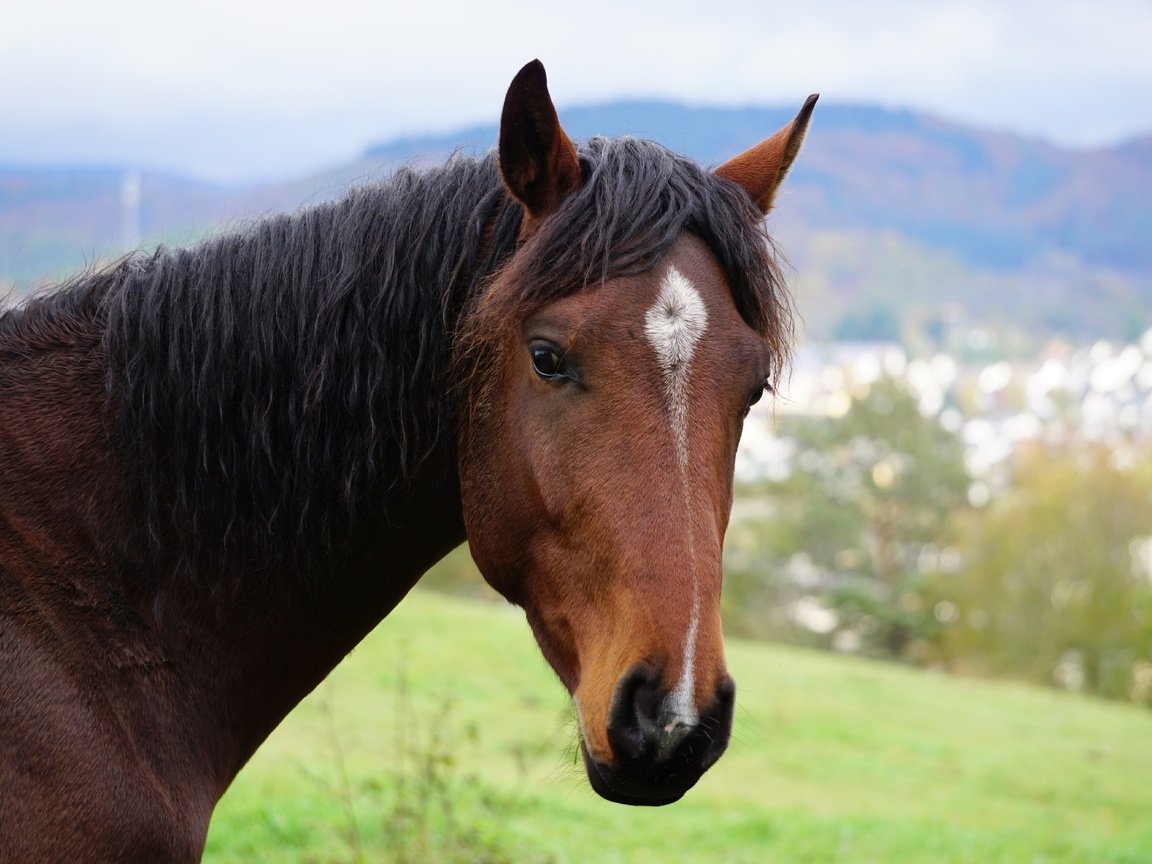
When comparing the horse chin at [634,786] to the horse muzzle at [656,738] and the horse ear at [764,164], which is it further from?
the horse ear at [764,164]

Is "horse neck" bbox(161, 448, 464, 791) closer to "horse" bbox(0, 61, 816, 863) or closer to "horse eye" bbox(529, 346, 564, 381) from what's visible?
"horse" bbox(0, 61, 816, 863)

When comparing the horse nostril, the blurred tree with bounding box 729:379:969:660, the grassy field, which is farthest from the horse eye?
the blurred tree with bounding box 729:379:969:660

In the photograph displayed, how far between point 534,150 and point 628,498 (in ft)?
2.67

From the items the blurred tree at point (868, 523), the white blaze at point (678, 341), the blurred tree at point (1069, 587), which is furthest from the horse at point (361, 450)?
the blurred tree at point (868, 523)

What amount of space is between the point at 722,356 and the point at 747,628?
112 feet

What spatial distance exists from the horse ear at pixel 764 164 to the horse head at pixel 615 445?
144 mm

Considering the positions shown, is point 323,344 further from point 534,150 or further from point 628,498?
point 628,498

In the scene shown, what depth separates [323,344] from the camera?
2.47 meters

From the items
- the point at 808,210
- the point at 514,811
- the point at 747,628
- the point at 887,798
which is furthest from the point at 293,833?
the point at 808,210

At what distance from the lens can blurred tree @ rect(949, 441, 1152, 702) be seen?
31.5 m

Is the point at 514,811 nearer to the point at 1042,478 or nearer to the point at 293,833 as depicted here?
the point at 293,833

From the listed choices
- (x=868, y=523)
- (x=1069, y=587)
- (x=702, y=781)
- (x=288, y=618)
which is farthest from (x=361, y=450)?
(x=868, y=523)

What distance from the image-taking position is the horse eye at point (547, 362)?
2.26 m

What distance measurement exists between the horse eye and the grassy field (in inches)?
29.3
